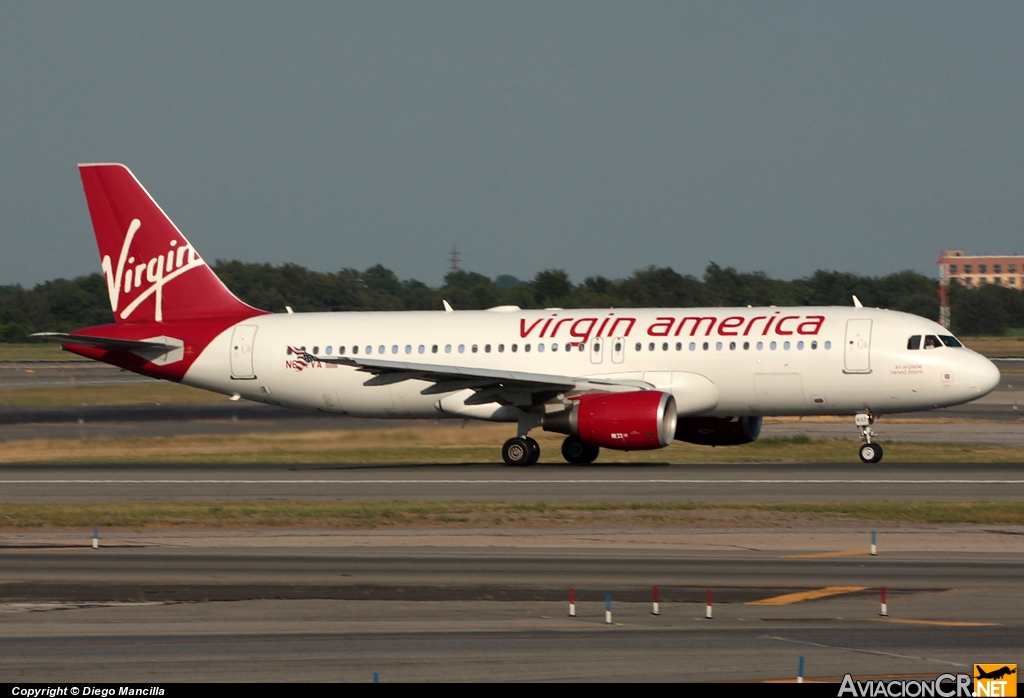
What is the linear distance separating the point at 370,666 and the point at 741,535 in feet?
34.3

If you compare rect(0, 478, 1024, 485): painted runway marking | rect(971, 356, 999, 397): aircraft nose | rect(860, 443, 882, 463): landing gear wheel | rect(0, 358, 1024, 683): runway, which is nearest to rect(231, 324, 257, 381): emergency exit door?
rect(0, 478, 1024, 485): painted runway marking

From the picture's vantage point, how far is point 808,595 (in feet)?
50.2

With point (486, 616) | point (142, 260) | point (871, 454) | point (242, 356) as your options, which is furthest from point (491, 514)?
point (142, 260)

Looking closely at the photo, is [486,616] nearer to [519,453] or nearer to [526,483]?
[526,483]

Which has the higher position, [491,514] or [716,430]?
[716,430]

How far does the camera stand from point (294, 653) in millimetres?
12234

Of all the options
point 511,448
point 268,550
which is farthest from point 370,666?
point 511,448

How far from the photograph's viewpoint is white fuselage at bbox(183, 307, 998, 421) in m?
31.1

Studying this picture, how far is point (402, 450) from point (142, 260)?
9615 millimetres

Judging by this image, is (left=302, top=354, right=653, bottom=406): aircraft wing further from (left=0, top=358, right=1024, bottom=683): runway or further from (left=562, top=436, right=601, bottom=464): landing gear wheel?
(left=0, top=358, right=1024, bottom=683): runway

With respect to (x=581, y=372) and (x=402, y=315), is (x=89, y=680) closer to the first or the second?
(x=581, y=372)

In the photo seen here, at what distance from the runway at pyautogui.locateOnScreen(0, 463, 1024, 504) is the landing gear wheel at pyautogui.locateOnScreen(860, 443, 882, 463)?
20.5 inches

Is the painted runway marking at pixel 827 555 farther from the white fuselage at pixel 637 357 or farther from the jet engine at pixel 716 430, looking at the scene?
A: the jet engine at pixel 716 430

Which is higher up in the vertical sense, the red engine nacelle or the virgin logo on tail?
the virgin logo on tail
